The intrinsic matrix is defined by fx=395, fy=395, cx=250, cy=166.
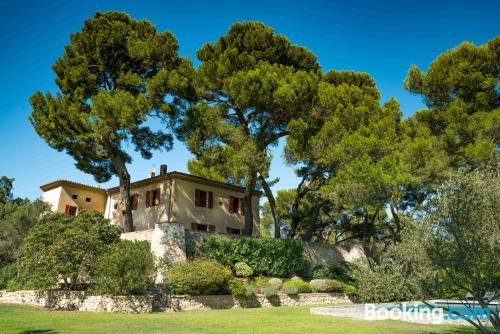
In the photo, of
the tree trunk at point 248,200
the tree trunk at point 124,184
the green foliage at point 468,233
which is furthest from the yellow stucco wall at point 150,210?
the green foliage at point 468,233

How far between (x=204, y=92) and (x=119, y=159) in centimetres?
656

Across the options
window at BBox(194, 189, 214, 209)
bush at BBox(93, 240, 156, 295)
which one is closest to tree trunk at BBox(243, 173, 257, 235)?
window at BBox(194, 189, 214, 209)

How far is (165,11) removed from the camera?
51.3 feet

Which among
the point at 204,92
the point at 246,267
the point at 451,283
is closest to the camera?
the point at 451,283

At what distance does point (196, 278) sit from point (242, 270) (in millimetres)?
4050

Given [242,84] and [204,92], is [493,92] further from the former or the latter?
[204,92]

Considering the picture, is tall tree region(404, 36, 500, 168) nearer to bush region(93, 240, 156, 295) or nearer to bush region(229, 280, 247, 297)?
bush region(229, 280, 247, 297)

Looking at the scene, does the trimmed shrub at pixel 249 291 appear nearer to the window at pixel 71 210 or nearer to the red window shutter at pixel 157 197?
the red window shutter at pixel 157 197

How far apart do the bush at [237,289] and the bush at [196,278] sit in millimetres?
341

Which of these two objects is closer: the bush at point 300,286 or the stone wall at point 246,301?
the stone wall at point 246,301

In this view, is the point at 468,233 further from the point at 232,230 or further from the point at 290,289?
the point at 232,230

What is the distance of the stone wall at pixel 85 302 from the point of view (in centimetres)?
1547

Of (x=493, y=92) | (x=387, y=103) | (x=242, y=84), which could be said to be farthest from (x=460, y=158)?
(x=242, y=84)

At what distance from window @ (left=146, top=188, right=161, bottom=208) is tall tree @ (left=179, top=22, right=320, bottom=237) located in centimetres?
626
